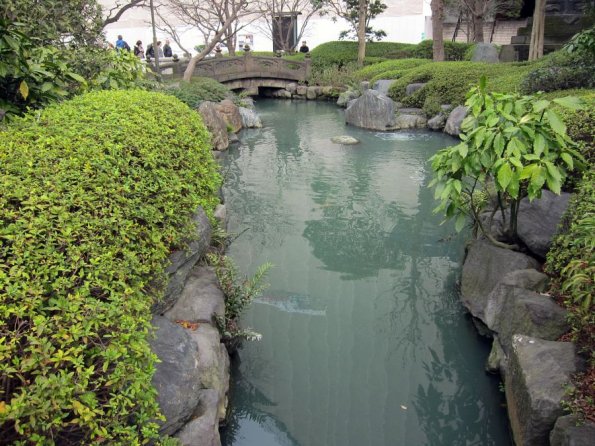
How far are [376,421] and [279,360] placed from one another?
1.04 meters

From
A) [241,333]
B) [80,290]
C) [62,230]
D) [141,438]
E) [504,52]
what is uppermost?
[504,52]

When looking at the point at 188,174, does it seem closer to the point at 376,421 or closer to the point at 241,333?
the point at 241,333

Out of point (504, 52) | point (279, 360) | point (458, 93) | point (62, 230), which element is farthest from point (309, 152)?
point (504, 52)

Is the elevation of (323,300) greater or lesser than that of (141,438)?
lesser

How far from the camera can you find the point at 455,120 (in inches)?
547

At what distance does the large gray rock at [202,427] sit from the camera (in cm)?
293

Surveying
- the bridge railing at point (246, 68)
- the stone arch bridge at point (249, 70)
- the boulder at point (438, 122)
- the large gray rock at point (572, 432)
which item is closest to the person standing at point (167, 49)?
the stone arch bridge at point (249, 70)

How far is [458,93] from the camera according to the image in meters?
15.2

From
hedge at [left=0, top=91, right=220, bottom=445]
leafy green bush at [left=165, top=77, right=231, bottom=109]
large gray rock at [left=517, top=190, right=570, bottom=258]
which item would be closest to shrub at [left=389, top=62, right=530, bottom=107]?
leafy green bush at [left=165, top=77, right=231, bottom=109]

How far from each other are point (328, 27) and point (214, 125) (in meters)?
19.9

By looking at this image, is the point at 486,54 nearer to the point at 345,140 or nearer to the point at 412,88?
the point at 412,88

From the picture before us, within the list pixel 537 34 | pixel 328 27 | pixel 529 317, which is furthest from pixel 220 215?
pixel 328 27

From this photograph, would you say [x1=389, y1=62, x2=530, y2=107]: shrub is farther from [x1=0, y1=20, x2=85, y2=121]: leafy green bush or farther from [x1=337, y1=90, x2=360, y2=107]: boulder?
[x1=0, y1=20, x2=85, y2=121]: leafy green bush

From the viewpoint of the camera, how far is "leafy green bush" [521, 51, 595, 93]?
1097cm
